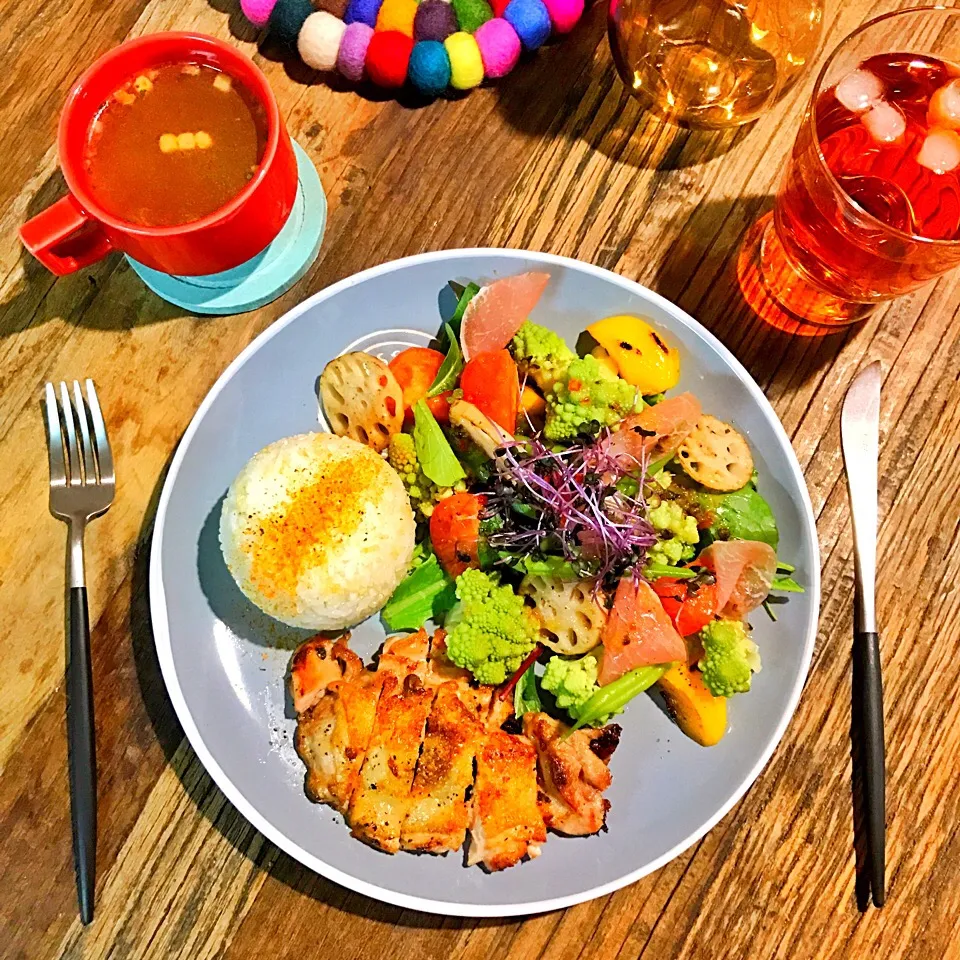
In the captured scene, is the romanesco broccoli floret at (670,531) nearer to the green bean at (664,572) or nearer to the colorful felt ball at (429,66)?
the green bean at (664,572)

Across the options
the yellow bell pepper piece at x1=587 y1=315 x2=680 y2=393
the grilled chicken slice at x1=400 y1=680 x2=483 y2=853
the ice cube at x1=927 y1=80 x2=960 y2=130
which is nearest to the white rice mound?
the grilled chicken slice at x1=400 y1=680 x2=483 y2=853

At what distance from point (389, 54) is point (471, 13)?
0.72 ft

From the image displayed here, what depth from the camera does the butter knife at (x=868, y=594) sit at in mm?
1691

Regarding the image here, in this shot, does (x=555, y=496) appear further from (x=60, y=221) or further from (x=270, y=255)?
(x=60, y=221)

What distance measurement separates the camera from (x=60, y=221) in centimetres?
142

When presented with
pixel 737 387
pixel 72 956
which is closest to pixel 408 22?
pixel 737 387

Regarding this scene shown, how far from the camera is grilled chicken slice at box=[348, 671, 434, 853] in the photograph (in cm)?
151

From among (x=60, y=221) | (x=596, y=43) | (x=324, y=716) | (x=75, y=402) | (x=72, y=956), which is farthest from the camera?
(x=596, y=43)

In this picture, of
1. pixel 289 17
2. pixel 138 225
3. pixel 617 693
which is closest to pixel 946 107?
pixel 617 693

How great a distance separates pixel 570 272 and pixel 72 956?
1.76 meters

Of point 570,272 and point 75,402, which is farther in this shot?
point 75,402

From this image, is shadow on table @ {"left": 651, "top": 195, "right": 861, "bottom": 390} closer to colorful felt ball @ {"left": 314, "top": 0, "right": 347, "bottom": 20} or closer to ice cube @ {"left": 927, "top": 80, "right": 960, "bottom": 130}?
ice cube @ {"left": 927, "top": 80, "right": 960, "bottom": 130}

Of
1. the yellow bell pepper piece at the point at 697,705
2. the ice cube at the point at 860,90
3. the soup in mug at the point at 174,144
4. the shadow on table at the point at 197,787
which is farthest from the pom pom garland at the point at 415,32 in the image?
the yellow bell pepper piece at the point at 697,705

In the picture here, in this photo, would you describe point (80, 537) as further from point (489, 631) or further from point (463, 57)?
point (463, 57)
